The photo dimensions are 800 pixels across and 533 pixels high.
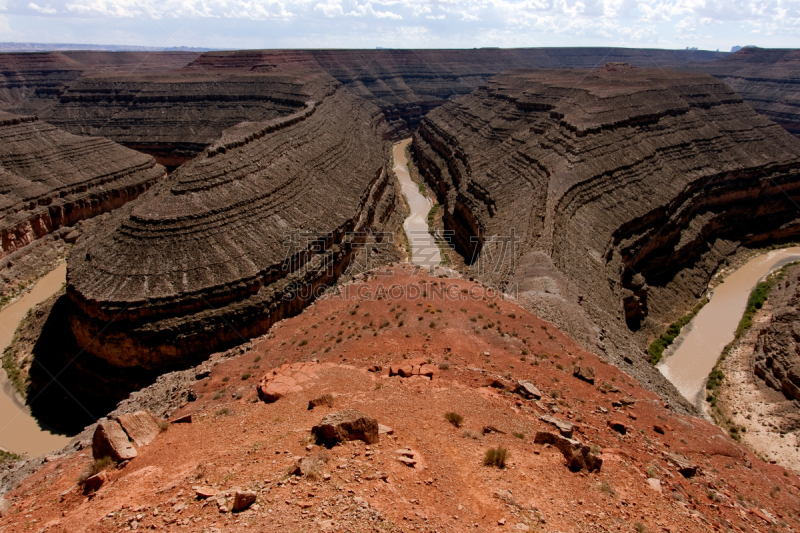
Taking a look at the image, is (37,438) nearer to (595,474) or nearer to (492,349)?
(492,349)

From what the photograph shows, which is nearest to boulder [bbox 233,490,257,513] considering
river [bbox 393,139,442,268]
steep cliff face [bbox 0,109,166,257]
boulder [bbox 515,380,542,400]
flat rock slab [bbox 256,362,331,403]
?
flat rock slab [bbox 256,362,331,403]

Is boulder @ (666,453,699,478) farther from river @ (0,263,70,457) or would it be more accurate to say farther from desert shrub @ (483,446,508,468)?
river @ (0,263,70,457)

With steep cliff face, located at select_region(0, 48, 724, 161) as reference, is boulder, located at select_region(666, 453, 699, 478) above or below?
below

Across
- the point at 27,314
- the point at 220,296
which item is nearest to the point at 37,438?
the point at 220,296

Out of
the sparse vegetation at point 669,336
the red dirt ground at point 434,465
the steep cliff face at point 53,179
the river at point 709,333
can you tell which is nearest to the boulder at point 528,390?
the red dirt ground at point 434,465

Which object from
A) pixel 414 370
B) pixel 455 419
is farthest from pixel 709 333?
pixel 455 419

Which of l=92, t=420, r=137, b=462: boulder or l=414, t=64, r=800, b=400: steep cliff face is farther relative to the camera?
l=414, t=64, r=800, b=400: steep cliff face

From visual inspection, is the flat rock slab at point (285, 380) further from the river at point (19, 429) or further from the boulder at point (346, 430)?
the river at point (19, 429)

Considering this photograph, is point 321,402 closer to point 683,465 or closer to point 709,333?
point 683,465
